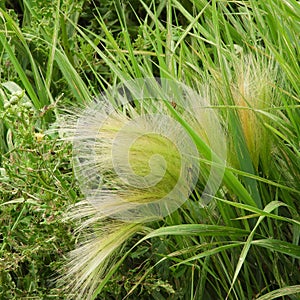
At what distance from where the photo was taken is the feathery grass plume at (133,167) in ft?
4.98

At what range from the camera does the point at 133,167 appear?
5.00 feet

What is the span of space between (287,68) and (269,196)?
0.28 meters

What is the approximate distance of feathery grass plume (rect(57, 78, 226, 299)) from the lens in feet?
4.98

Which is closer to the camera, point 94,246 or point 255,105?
point 94,246

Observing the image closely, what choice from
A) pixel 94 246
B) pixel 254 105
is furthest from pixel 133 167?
pixel 254 105

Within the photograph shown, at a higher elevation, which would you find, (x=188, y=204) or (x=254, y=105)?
(x=254, y=105)

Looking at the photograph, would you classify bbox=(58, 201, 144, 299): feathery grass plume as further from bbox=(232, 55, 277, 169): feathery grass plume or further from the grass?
bbox=(232, 55, 277, 169): feathery grass plume

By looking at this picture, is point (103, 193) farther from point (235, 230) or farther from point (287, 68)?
point (287, 68)

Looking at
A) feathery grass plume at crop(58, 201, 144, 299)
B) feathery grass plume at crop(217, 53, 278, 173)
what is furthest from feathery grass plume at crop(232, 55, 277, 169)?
feathery grass plume at crop(58, 201, 144, 299)

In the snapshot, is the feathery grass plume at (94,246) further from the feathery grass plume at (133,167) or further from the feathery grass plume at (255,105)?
the feathery grass plume at (255,105)

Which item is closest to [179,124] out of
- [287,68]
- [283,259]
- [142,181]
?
[142,181]

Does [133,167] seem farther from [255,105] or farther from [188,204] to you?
[255,105]

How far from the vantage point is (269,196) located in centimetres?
175

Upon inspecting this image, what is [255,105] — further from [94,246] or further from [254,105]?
[94,246]
